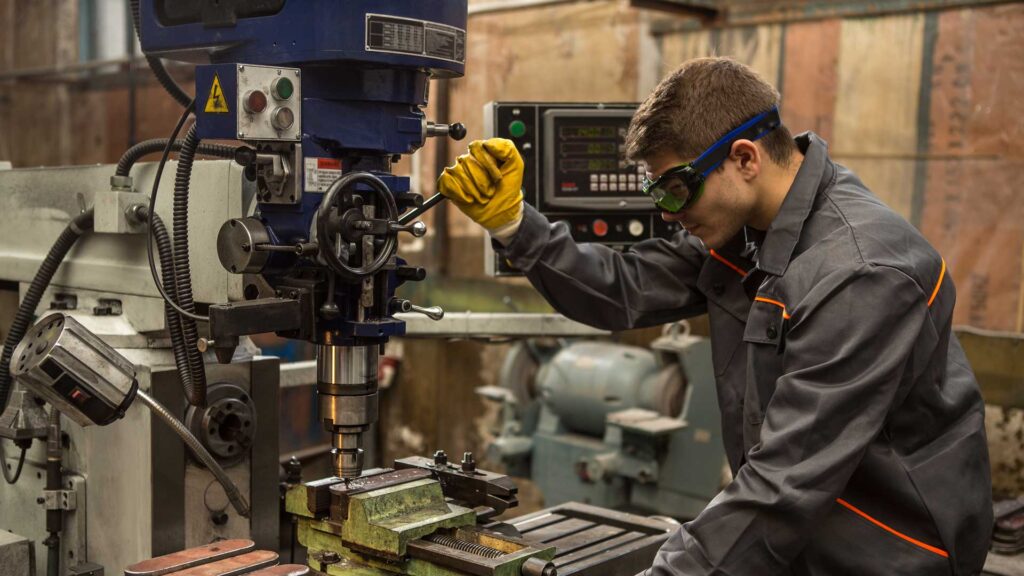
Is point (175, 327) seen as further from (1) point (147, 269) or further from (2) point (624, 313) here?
(2) point (624, 313)

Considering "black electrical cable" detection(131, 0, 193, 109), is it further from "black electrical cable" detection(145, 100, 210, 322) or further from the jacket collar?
the jacket collar

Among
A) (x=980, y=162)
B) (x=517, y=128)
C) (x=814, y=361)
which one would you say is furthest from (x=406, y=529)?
(x=980, y=162)

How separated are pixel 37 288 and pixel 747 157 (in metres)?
1.13

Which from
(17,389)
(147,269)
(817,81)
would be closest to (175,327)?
(147,269)

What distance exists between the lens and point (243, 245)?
4.36ft

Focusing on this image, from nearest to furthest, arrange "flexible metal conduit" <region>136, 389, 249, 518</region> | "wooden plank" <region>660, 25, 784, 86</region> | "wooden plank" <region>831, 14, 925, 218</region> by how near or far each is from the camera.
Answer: "flexible metal conduit" <region>136, 389, 249, 518</region>, "wooden plank" <region>831, 14, 925, 218</region>, "wooden plank" <region>660, 25, 784, 86</region>

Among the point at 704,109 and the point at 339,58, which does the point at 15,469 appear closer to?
the point at 339,58

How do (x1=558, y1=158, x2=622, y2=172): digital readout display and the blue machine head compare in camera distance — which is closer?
the blue machine head

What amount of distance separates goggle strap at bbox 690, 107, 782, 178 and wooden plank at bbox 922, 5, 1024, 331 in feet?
6.68

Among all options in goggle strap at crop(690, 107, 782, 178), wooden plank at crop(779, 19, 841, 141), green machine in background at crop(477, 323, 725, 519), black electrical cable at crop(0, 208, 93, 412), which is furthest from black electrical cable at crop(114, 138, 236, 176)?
wooden plank at crop(779, 19, 841, 141)

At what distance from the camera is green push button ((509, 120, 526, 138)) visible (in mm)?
2276

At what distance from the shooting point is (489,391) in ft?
11.1

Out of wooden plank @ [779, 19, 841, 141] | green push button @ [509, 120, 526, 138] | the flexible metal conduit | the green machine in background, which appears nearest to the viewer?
the flexible metal conduit

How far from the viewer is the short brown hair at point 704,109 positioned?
138cm
